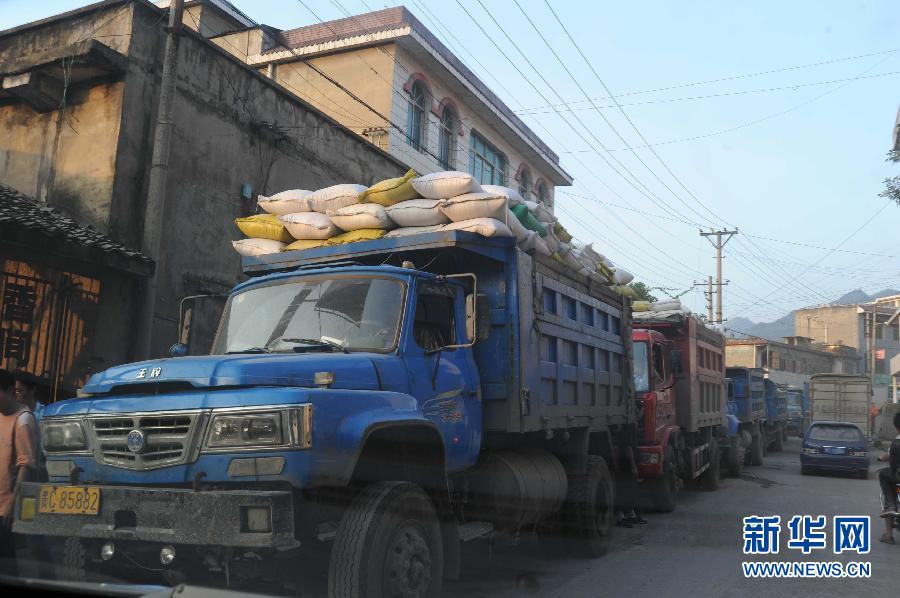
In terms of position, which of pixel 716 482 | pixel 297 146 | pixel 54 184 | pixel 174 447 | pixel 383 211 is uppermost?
pixel 297 146

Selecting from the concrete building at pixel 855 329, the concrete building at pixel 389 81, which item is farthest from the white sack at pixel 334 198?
the concrete building at pixel 855 329

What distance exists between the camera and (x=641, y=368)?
1030cm

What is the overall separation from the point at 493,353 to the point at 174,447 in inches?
110

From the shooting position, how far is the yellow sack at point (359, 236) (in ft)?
20.5

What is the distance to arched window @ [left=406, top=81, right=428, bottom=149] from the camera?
20.1m

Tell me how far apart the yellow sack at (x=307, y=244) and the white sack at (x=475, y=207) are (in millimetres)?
1159

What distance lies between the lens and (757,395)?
20438 millimetres

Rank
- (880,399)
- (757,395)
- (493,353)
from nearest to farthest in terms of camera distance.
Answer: (493,353) → (757,395) → (880,399)

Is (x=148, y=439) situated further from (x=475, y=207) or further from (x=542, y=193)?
(x=542, y=193)

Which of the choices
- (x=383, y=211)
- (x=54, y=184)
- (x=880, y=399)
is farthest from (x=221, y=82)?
(x=880, y=399)

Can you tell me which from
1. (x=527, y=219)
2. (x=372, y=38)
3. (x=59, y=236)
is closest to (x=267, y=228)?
(x=527, y=219)

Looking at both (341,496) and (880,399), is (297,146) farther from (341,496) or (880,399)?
(880,399)

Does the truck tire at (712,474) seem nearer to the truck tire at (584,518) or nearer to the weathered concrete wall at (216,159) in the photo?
the truck tire at (584,518)

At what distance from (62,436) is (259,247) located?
269cm
